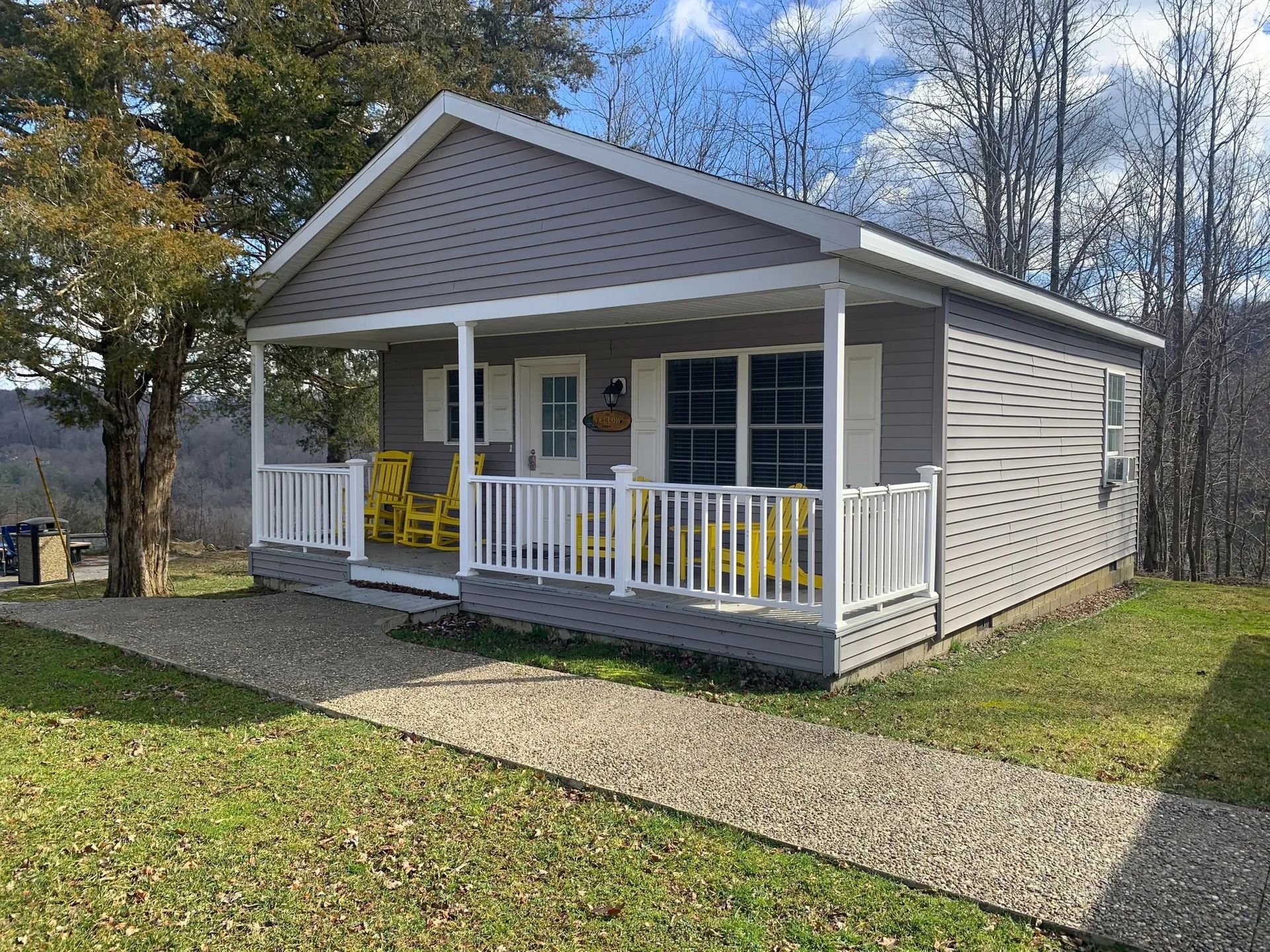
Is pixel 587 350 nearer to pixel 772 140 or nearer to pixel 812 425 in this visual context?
pixel 812 425

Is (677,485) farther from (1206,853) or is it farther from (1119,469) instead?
(1119,469)

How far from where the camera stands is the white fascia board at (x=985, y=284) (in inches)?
226

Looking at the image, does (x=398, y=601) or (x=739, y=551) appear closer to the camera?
(x=739, y=551)

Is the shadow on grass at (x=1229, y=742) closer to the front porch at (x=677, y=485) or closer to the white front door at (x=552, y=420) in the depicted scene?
the front porch at (x=677, y=485)

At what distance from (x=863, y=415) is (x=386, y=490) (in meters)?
6.23

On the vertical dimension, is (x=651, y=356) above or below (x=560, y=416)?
above

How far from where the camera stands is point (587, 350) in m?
9.43

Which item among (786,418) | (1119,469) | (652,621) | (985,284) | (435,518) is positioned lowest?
(652,621)

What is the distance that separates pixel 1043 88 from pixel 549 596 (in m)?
17.0

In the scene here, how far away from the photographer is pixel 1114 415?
36.9 ft

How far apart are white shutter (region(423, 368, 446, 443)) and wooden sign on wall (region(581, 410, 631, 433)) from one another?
2.43m

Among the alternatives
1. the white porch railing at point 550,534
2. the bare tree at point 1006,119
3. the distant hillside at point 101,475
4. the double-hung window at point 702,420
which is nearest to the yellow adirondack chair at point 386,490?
the white porch railing at point 550,534

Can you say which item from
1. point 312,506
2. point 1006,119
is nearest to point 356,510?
point 312,506

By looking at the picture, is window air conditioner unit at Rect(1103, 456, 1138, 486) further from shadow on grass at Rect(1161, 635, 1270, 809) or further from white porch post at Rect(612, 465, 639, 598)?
white porch post at Rect(612, 465, 639, 598)
